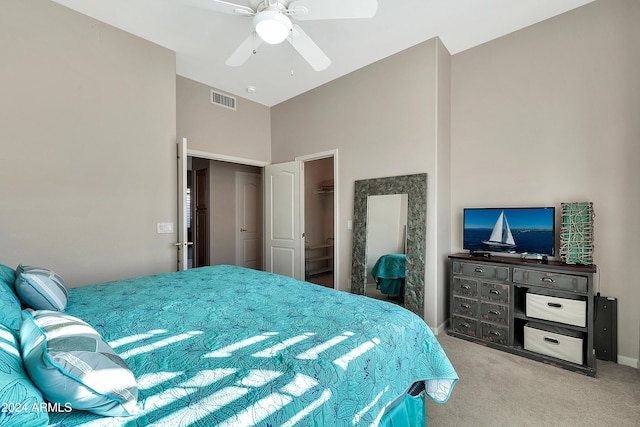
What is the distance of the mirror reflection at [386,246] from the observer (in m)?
3.35

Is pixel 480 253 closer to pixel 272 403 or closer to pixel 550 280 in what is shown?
pixel 550 280

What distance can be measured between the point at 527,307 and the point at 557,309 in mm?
215

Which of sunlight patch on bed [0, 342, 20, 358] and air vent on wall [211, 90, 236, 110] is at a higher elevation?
air vent on wall [211, 90, 236, 110]

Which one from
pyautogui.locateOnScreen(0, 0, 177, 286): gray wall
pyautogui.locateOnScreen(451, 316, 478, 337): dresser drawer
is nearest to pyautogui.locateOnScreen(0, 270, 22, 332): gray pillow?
pyautogui.locateOnScreen(0, 0, 177, 286): gray wall

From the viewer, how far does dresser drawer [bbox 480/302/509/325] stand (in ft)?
8.79

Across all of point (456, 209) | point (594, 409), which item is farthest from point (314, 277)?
point (594, 409)

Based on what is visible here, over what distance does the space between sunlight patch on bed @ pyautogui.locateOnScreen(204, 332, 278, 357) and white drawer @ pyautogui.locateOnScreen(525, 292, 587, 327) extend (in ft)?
8.14

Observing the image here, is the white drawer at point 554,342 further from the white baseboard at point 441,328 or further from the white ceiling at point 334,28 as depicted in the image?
the white ceiling at point 334,28

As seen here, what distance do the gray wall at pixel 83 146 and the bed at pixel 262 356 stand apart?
0.90 metres

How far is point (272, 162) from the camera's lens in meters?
4.89

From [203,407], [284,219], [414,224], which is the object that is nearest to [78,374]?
[203,407]

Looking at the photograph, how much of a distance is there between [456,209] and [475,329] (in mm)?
1312

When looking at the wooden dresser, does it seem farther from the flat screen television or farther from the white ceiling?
the white ceiling

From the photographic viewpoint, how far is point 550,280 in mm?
2473
